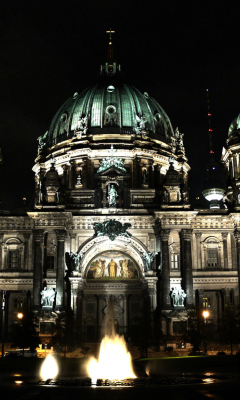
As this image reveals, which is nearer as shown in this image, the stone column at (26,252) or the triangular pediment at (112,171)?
the stone column at (26,252)

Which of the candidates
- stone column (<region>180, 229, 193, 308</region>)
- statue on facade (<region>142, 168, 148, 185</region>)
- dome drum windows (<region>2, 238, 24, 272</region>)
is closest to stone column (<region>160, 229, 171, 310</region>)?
stone column (<region>180, 229, 193, 308</region>)

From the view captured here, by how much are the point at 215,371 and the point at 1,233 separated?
39647 millimetres

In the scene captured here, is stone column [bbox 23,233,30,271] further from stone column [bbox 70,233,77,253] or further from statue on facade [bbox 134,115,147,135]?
statue on facade [bbox 134,115,147,135]

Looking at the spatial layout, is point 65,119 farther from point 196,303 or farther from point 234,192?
point 196,303

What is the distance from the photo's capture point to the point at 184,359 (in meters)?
37.8

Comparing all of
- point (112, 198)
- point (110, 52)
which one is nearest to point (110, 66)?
point (110, 52)

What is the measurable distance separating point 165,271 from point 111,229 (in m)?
7.69

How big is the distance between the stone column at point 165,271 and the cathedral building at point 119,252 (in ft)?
0.35

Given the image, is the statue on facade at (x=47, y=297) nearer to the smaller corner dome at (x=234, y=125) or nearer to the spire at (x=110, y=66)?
the smaller corner dome at (x=234, y=125)

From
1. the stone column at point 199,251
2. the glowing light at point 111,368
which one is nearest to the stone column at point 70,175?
the stone column at point 199,251

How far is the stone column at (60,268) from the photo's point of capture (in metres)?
64.6

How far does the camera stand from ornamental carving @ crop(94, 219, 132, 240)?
223 ft

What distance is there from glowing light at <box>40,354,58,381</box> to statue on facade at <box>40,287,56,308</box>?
67.9 feet

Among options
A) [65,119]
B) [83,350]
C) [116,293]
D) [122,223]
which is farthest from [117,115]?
[83,350]
